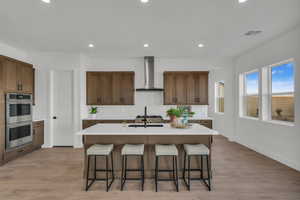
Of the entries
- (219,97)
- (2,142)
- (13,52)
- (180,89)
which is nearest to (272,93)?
(180,89)

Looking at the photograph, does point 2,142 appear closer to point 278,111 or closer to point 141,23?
point 141,23

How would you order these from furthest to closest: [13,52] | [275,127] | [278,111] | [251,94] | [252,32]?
[251,94]
[13,52]
[278,111]
[275,127]
[252,32]

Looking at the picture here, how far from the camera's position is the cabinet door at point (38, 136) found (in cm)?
464

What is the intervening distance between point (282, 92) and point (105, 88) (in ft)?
15.4

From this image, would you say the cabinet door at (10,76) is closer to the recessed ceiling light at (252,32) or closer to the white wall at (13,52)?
the white wall at (13,52)

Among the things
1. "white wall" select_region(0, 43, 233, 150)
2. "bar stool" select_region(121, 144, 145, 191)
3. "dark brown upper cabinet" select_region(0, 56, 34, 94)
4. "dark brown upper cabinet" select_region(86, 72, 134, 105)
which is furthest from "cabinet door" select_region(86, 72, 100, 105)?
"bar stool" select_region(121, 144, 145, 191)

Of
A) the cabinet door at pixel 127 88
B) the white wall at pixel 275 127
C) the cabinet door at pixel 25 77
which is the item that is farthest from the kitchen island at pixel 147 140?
the cabinet door at pixel 25 77

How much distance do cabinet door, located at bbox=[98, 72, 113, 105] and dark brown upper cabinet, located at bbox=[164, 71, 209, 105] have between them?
1.78 m

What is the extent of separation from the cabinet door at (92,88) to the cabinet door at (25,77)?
4.87 feet

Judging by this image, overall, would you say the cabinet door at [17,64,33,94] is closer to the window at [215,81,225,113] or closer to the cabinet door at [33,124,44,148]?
the cabinet door at [33,124,44,148]

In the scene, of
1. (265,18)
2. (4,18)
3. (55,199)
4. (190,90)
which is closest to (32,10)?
(4,18)

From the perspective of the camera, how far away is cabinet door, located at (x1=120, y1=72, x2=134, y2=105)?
17.8 feet

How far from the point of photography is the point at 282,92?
12.5ft

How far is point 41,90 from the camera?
5066mm
